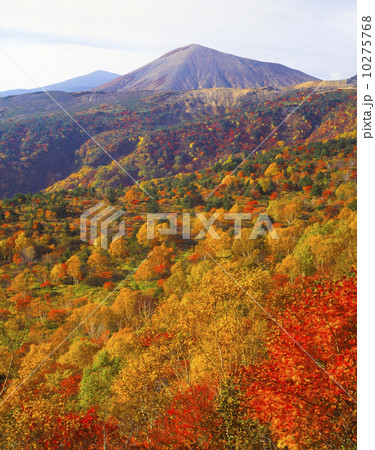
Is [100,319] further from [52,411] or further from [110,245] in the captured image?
[110,245]

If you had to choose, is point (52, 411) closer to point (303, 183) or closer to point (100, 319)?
point (100, 319)

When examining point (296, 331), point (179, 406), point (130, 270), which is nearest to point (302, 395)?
point (296, 331)

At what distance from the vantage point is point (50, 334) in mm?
42438

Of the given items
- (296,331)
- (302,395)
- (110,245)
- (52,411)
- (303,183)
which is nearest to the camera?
(302,395)

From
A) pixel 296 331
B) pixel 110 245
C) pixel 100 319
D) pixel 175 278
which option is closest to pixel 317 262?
pixel 175 278

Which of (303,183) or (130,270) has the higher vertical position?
(303,183)

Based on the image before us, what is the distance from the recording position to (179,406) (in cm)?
1497

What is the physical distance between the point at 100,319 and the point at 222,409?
33663 millimetres

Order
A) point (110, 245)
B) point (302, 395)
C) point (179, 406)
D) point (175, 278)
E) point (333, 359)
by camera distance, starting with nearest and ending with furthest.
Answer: point (302, 395)
point (333, 359)
point (179, 406)
point (175, 278)
point (110, 245)

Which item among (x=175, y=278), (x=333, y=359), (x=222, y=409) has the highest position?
(x=333, y=359)

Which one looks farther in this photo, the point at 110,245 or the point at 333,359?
the point at 110,245

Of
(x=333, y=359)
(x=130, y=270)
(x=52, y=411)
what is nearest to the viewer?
(x=333, y=359)

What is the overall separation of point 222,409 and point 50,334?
3729 centimetres

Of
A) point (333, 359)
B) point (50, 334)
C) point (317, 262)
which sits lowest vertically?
point (50, 334)
